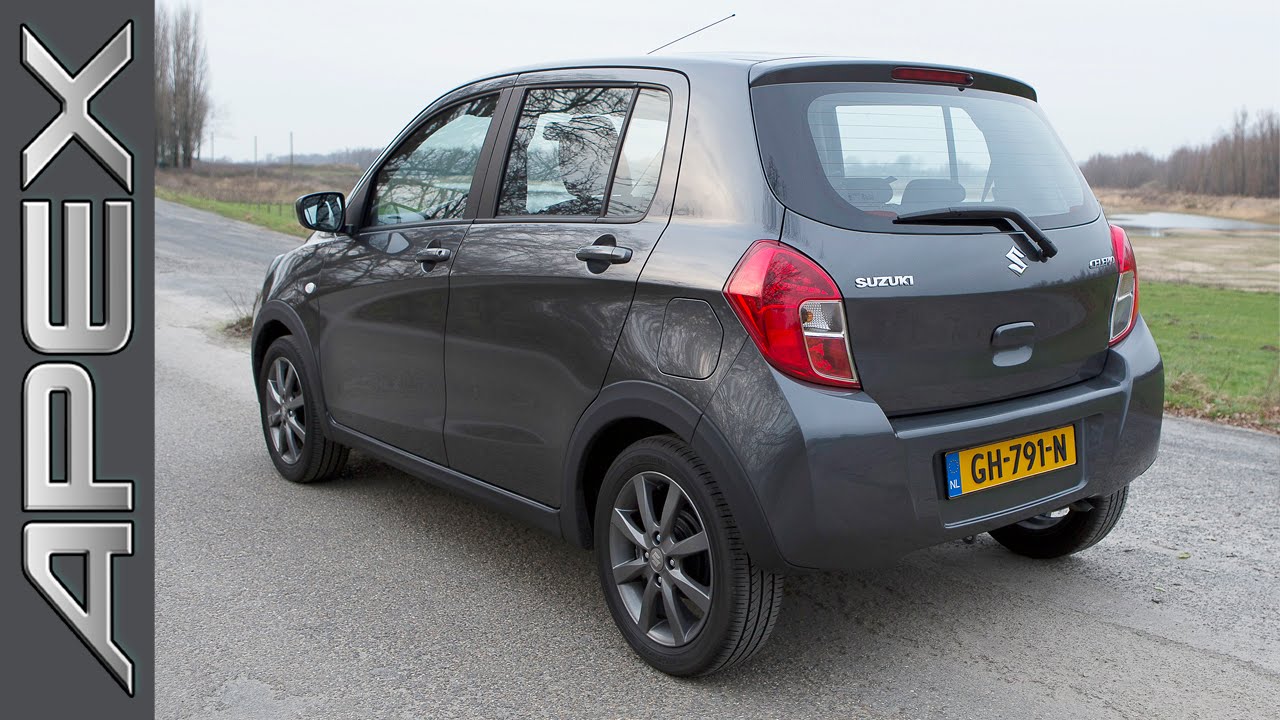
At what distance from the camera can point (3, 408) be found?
3309mm

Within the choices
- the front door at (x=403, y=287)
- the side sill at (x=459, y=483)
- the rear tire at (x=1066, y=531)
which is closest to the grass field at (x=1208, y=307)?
the rear tire at (x=1066, y=531)

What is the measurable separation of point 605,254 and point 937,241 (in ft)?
3.18

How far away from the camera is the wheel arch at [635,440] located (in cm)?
288

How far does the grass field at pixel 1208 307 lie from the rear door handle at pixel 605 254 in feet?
17.5

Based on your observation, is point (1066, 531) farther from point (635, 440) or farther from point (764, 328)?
point (764, 328)

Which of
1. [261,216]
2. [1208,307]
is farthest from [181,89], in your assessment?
[1208,307]

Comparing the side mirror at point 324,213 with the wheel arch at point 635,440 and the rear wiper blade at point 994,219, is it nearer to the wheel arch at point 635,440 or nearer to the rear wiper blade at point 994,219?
the wheel arch at point 635,440

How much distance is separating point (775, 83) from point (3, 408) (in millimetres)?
2537

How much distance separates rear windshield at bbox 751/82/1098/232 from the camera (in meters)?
3.00

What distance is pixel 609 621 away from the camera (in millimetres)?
3641

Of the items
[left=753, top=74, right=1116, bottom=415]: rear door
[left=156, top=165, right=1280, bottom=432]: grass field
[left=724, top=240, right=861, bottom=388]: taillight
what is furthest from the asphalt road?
[left=156, top=165, right=1280, bottom=432]: grass field

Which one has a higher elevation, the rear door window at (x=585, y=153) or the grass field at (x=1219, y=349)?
the rear door window at (x=585, y=153)

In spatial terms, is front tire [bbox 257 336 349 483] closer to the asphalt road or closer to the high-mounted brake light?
the asphalt road

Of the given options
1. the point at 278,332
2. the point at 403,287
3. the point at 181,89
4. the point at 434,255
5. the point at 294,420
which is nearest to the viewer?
the point at 434,255
